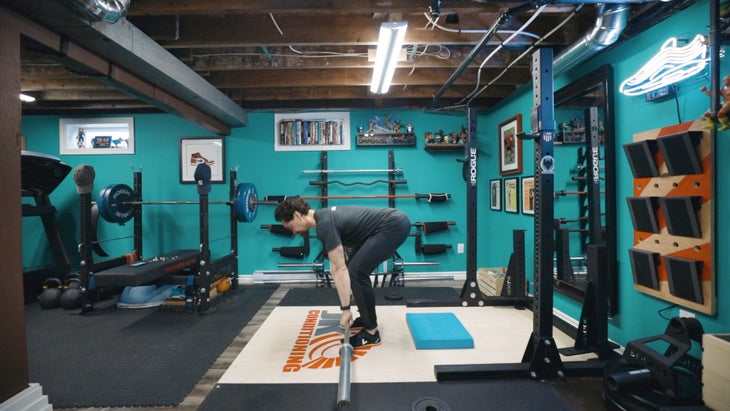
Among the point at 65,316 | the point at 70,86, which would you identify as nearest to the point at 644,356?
the point at 65,316

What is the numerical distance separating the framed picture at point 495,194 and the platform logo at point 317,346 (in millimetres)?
2870

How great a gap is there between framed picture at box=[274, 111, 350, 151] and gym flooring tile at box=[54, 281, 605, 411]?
3.01 metres

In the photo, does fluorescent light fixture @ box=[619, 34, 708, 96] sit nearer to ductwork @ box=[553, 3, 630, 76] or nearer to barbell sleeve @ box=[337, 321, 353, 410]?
ductwork @ box=[553, 3, 630, 76]

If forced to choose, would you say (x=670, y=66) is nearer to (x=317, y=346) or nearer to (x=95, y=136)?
(x=317, y=346)

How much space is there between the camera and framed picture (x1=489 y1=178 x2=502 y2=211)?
4.46 m

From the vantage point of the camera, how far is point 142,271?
127 inches

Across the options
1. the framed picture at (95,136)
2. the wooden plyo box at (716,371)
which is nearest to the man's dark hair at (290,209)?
the wooden plyo box at (716,371)

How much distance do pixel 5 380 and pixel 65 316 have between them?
2380 mm

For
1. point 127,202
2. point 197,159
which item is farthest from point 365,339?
point 197,159

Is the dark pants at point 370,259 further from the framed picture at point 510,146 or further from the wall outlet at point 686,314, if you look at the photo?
the framed picture at point 510,146

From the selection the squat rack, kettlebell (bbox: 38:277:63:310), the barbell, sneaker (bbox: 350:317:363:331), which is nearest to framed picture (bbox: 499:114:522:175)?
the squat rack

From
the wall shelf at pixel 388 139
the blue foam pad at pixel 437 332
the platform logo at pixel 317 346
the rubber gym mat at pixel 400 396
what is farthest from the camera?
the wall shelf at pixel 388 139

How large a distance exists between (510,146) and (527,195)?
2.70 feet

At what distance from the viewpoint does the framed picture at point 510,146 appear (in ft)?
12.8
